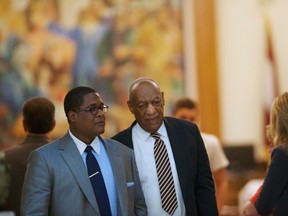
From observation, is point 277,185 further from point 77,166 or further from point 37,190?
point 37,190

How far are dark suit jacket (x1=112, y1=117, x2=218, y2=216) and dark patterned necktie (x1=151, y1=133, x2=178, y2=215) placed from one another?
65mm

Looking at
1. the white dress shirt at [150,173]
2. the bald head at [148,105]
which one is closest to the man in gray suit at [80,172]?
the white dress shirt at [150,173]

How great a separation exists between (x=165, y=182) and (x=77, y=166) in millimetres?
694

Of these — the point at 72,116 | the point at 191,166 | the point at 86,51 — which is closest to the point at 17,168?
the point at 72,116

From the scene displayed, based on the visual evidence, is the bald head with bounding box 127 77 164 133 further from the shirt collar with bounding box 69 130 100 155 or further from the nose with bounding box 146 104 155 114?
the shirt collar with bounding box 69 130 100 155

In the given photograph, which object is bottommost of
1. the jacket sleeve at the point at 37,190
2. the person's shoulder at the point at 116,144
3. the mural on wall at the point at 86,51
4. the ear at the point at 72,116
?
the jacket sleeve at the point at 37,190

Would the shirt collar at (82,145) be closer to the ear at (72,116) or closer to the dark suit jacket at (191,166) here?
the ear at (72,116)

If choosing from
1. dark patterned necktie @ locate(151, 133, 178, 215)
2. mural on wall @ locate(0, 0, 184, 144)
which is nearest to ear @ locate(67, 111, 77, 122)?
dark patterned necktie @ locate(151, 133, 178, 215)

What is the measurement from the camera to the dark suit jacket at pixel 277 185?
450 centimetres

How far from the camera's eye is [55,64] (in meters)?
11.8

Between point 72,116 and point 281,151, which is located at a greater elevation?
point 72,116

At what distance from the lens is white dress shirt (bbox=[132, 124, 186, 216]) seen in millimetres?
4539

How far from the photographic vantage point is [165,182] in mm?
4523

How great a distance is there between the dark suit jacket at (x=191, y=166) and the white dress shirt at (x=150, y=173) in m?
0.04
